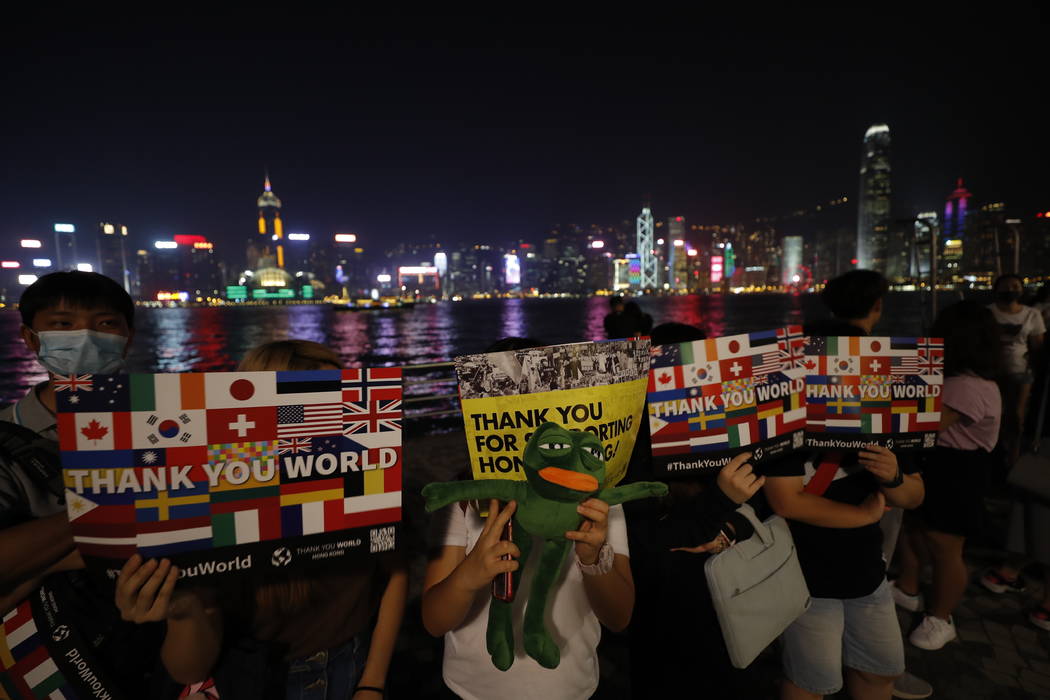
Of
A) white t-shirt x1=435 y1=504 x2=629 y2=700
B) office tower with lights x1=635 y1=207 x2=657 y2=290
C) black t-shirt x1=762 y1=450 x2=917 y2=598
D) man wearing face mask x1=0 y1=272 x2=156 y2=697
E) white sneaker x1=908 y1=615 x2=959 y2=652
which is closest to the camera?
man wearing face mask x1=0 y1=272 x2=156 y2=697

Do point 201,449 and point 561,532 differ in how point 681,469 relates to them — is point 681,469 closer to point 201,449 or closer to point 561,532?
point 561,532

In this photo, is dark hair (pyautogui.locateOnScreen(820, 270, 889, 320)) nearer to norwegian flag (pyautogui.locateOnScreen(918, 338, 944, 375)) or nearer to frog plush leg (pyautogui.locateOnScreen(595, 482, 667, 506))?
norwegian flag (pyautogui.locateOnScreen(918, 338, 944, 375))

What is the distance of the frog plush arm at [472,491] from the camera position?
1.34 metres

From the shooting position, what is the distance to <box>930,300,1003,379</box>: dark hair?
2865mm

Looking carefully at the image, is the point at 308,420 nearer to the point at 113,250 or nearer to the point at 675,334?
the point at 675,334

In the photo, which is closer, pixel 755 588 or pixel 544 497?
pixel 544 497

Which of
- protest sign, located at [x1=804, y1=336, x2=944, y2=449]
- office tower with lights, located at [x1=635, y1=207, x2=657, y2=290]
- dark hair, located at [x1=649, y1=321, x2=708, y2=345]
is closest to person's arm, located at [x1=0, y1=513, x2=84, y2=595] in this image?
dark hair, located at [x1=649, y1=321, x2=708, y2=345]

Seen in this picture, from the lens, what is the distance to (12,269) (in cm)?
14512

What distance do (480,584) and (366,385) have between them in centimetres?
70

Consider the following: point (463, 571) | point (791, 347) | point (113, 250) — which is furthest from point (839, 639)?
point (113, 250)

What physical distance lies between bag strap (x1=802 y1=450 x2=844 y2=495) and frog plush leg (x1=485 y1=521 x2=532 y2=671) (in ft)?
4.59

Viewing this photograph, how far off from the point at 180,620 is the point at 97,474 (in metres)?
0.52

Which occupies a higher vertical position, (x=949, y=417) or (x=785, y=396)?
(x=785, y=396)

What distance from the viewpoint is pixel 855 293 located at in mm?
2516
